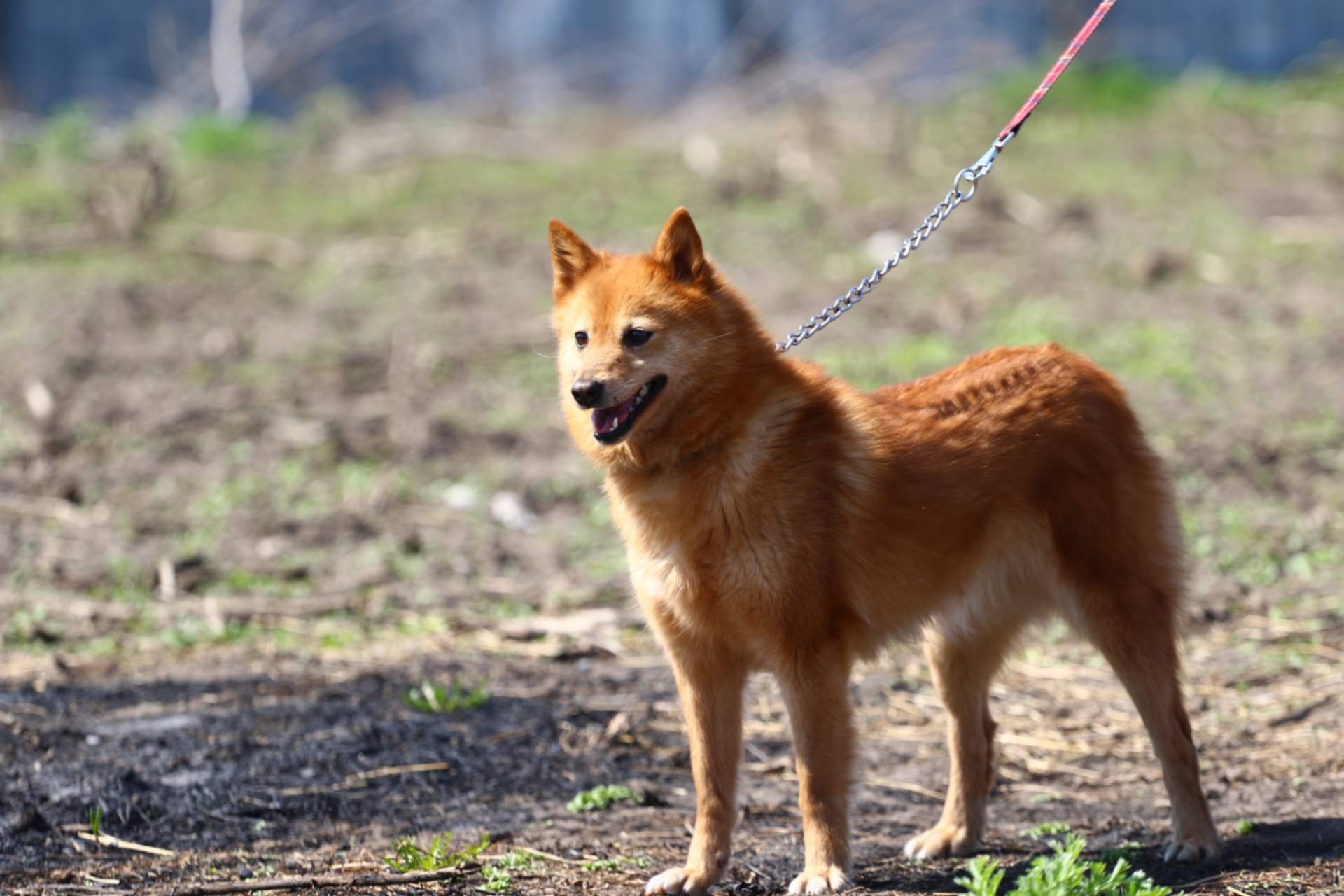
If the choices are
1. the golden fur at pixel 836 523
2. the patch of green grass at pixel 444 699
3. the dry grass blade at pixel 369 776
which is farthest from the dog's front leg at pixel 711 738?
the patch of green grass at pixel 444 699

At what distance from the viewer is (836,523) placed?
400 cm

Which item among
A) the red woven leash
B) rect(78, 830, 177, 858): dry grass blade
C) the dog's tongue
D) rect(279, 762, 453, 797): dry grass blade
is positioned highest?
the red woven leash

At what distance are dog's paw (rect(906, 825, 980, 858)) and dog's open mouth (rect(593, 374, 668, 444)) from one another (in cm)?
159

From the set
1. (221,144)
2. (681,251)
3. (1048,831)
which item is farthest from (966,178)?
(221,144)

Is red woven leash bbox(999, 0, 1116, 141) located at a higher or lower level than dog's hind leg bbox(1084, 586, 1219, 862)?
higher

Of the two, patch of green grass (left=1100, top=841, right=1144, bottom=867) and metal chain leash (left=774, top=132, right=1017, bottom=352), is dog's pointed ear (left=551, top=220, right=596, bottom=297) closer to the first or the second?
metal chain leash (left=774, top=132, right=1017, bottom=352)

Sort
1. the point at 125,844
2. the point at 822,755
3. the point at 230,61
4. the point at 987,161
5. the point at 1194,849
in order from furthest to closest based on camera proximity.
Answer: the point at 230,61, the point at 987,161, the point at 125,844, the point at 1194,849, the point at 822,755

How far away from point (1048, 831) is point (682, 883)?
126 cm

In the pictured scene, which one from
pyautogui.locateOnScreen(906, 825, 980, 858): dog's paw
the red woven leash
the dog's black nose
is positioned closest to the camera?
the dog's black nose

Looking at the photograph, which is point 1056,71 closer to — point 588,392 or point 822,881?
point 588,392

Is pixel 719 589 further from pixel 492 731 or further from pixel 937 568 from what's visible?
pixel 492 731

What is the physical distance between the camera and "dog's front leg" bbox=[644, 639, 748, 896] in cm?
405

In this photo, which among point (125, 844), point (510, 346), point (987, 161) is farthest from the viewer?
point (510, 346)

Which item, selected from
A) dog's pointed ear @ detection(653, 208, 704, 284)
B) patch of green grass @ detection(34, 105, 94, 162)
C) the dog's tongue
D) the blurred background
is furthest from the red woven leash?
patch of green grass @ detection(34, 105, 94, 162)
